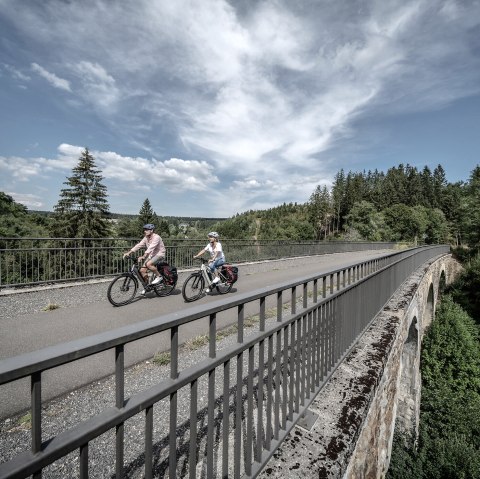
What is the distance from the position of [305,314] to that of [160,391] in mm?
1714

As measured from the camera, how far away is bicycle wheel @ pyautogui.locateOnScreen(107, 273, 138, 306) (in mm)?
7527

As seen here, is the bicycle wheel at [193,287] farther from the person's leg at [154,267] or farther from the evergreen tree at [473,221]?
the evergreen tree at [473,221]

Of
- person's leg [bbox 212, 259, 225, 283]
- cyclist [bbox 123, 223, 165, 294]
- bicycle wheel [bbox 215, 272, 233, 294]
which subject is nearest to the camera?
cyclist [bbox 123, 223, 165, 294]

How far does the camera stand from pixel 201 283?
866 centimetres

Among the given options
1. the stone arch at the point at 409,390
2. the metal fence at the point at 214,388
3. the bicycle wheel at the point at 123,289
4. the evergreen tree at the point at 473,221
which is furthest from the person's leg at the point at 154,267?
the evergreen tree at the point at 473,221

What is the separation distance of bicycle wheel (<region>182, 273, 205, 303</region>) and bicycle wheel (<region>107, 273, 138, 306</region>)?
1309 mm

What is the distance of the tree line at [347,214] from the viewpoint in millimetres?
38219

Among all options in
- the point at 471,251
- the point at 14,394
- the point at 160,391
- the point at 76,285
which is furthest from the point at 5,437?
the point at 471,251

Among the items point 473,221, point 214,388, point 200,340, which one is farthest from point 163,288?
point 473,221

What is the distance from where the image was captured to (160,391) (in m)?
1.29

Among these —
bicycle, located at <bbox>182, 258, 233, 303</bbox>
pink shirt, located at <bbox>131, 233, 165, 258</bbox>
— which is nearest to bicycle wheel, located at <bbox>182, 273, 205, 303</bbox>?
bicycle, located at <bbox>182, 258, 233, 303</bbox>

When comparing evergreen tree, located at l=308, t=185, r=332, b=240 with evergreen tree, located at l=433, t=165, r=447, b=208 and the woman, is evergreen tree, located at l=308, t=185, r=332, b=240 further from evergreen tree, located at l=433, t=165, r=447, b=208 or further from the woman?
the woman

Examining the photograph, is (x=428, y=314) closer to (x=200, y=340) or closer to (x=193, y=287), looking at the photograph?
(x=193, y=287)

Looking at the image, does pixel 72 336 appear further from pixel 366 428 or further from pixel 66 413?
pixel 366 428
